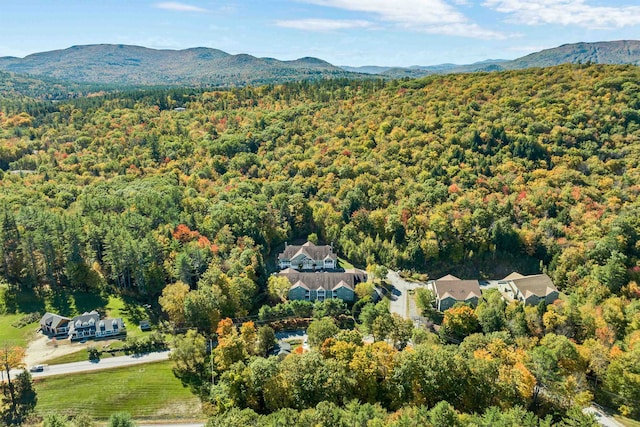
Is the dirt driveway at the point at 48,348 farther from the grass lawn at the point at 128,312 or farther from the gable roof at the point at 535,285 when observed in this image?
the gable roof at the point at 535,285

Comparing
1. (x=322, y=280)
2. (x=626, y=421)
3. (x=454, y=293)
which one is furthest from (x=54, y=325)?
(x=626, y=421)

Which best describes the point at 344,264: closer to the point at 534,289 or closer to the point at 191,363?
the point at 534,289

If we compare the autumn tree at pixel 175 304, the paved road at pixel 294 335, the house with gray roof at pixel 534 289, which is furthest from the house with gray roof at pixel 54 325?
the house with gray roof at pixel 534 289

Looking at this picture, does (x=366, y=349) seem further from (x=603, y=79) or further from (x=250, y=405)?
(x=603, y=79)

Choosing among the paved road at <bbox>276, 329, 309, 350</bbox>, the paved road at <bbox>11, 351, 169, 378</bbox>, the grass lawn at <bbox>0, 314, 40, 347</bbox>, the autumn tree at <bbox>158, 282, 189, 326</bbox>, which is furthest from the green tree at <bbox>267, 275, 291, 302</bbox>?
the grass lawn at <bbox>0, 314, 40, 347</bbox>

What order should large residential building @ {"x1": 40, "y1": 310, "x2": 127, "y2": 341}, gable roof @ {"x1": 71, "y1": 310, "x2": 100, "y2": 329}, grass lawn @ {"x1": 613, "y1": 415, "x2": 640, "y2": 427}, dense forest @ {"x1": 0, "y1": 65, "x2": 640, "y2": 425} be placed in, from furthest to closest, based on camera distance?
1. large residential building @ {"x1": 40, "y1": 310, "x2": 127, "y2": 341}
2. gable roof @ {"x1": 71, "y1": 310, "x2": 100, "y2": 329}
3. dense forest @ {"x1": 0, "y1": 65, "x2": 640, "y2": 425}
4. grass lawn @ {"x1": 613, "y1": 415, "x2": 640, "y2": 427}

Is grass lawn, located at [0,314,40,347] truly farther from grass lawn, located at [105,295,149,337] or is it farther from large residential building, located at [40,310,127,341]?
grass lawn, located at [105,295,149,337]
